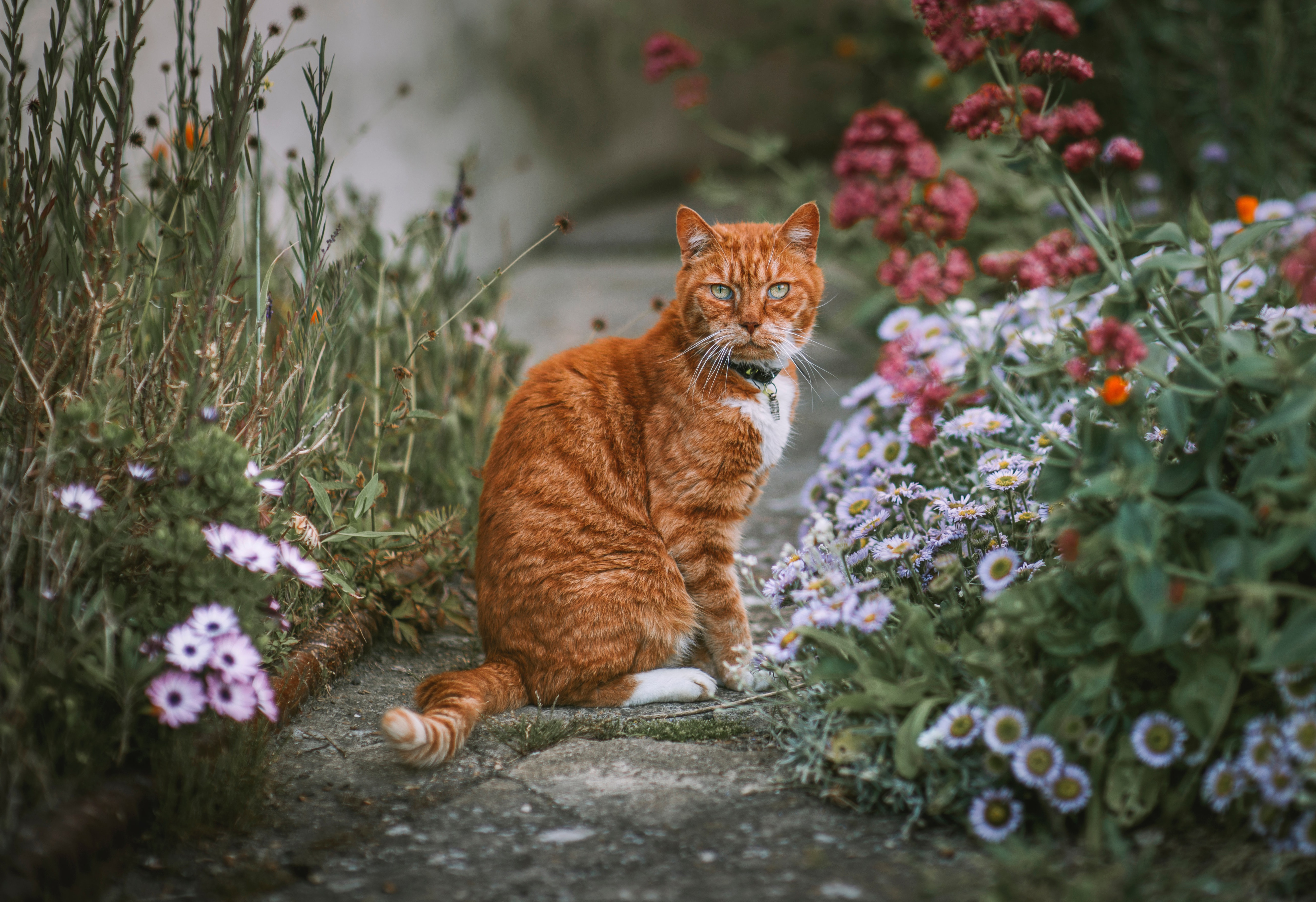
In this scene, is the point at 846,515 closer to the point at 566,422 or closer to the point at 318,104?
the point at 566,422

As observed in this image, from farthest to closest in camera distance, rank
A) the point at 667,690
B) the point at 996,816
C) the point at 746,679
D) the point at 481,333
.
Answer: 1. the point at 481,333
2. the point at 667,690
3. the point at 746,679
4. the point at 996,816

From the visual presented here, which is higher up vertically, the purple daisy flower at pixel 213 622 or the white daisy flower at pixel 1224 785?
the purple daisy flower at pixel 213 622

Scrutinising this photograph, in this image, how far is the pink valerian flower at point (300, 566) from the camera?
77.5 inches

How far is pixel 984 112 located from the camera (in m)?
2.00

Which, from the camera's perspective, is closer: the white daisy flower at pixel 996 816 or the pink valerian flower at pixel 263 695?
the white daisy flower at pixel 996 816

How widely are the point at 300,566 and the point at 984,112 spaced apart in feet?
5.54

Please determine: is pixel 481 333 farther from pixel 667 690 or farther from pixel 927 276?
pixel 927 276

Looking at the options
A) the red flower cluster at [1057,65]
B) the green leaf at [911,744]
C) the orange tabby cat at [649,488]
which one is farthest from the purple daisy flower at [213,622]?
the red flower cluster at [1057,65]

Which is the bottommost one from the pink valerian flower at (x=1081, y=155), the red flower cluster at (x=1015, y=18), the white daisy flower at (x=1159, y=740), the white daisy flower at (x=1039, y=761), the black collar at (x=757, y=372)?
the white daisy flower at (x=1039, y=761)

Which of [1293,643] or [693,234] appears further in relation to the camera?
[693,234]

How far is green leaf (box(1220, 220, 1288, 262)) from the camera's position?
5.99ft

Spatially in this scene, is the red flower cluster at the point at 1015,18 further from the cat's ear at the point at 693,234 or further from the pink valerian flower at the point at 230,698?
the pink valerian flower at the point at 230,698

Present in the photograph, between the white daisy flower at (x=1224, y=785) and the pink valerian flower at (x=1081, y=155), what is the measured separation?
118 cm

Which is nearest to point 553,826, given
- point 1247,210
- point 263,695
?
point 263,695
